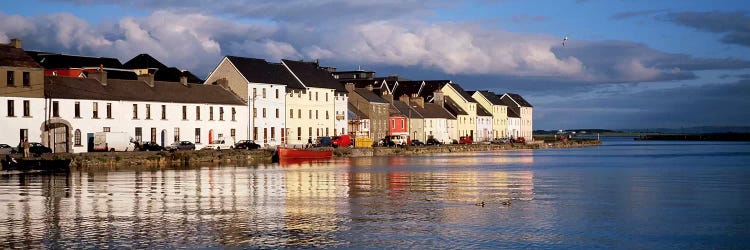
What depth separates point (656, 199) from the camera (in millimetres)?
40125

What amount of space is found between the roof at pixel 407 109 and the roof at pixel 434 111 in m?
1.60

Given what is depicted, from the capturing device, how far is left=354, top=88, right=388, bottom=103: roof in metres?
126

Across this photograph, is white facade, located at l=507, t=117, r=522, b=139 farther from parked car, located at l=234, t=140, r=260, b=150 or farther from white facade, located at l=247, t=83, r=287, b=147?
parked car, located at l=234, t=140, r=260, b=150

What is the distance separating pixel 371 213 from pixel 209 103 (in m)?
63.7

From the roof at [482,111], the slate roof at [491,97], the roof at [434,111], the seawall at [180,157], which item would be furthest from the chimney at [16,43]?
the slate roof at [491,97]

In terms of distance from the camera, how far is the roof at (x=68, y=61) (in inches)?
4190

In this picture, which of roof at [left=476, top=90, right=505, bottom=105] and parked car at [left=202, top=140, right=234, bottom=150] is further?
roof at [left=476, top=90, right=505, bottom=105]

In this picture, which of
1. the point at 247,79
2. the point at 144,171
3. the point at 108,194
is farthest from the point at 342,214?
the point at 247,79

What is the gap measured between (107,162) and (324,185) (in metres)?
28.3

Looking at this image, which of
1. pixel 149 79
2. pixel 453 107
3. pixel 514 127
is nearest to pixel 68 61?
pixel 149 79

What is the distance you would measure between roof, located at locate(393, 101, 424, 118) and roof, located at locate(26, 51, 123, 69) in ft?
130

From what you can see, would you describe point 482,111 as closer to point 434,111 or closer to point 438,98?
point 438,98

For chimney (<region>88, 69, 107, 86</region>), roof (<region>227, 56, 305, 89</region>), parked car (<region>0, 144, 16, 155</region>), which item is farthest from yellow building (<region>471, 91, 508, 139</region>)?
parked car (<region>0, 144, 16, 155</region>)

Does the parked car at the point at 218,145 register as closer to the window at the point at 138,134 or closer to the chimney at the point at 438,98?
the window at the point at 138,134
